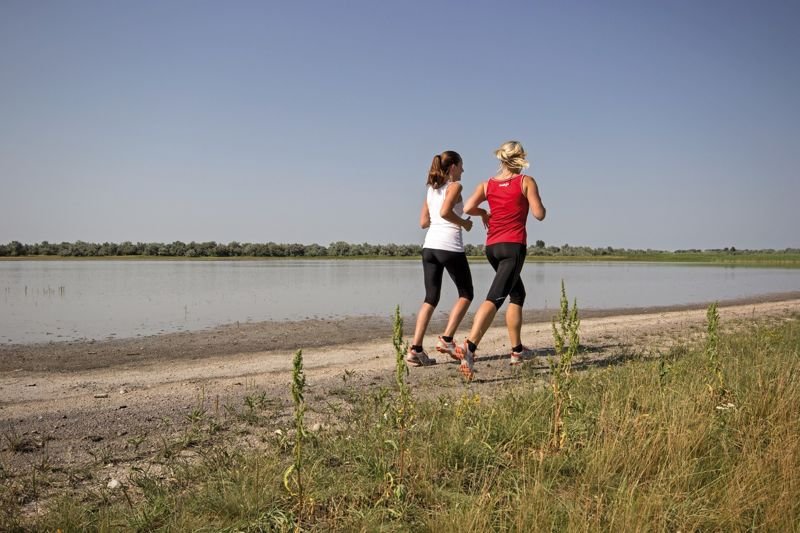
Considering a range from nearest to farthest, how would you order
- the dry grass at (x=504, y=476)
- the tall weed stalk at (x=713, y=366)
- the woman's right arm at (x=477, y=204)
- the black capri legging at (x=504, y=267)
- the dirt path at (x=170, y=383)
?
1. the dry grass at (x=504, y=476)
2. the dirt path at (x=170, y=383)
3. the tall weed stalk at (x=713, y=366)
4. the black capri legging at (x=504, y=267)
5. the woman's right arm at (x=477, y=204)

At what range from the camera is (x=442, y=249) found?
7.71 m

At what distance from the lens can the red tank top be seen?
716 cm

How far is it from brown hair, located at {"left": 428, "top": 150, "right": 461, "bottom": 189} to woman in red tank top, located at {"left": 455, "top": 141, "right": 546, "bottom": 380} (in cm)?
53

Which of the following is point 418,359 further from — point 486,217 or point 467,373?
point 486,217

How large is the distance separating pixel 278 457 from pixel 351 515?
974 mm

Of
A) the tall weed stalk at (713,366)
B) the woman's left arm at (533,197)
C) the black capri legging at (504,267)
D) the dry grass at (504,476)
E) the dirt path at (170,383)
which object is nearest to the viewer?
the dry grass at (504,476)

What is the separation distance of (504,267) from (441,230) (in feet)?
3.72

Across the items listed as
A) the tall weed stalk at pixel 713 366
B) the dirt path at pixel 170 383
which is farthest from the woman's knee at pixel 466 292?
the tall weed stalk at pixel 713 366

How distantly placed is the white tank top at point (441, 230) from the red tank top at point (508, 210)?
1.81 feet

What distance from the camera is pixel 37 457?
12.8 ft

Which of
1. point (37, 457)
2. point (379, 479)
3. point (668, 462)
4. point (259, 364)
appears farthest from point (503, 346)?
point (37, 457)

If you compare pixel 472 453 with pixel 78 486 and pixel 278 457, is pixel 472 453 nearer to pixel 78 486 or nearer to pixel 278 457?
pixel 278 457

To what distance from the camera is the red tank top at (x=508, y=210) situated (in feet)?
23.5

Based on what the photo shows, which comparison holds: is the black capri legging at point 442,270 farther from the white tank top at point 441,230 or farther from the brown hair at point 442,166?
the brown hair at point 442,166
